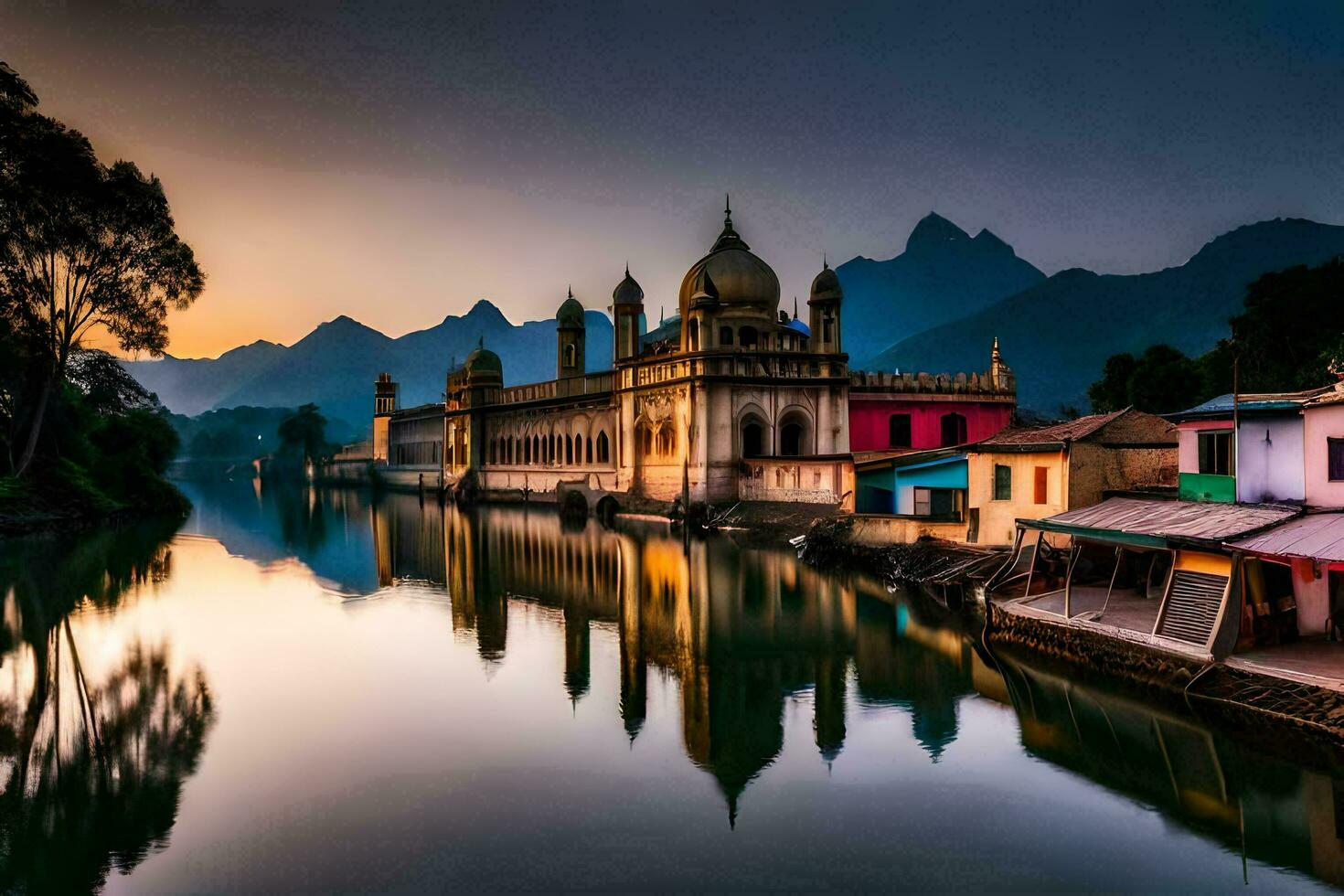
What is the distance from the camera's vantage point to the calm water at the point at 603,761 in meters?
9.27

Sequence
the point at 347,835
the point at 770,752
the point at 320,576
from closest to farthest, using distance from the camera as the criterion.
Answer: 1. the point at 347,835
2. the point at 770,752
3. the point at 320,576

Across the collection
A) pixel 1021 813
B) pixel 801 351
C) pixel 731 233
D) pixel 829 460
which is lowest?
pixel 1021 813

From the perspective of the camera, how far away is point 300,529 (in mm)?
45656

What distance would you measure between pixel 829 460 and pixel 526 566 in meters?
10.5

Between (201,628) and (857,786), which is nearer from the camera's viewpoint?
(857,786)

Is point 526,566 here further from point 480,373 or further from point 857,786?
point 480,373

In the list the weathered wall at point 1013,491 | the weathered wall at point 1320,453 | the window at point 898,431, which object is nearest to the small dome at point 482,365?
the window at point 898,431

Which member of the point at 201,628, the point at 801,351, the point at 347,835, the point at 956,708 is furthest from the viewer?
the point at 801,351

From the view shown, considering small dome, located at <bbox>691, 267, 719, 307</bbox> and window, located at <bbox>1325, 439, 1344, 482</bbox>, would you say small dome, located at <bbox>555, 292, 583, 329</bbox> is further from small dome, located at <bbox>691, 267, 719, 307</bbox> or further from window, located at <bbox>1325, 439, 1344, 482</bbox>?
window, located at <bbox>1325, 439, 1344, 482</bbox>

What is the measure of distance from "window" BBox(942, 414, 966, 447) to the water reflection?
3281 cm

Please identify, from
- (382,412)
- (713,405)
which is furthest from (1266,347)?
(382,412)

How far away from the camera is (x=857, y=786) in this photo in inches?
439

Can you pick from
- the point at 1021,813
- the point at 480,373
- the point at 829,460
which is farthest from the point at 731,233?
the point at 1021,813

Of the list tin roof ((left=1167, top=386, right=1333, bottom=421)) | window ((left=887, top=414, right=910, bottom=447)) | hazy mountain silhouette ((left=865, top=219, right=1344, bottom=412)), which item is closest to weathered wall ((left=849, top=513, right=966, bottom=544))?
tin roof ((left=1167, top=386, right=1333, bottom=421))
